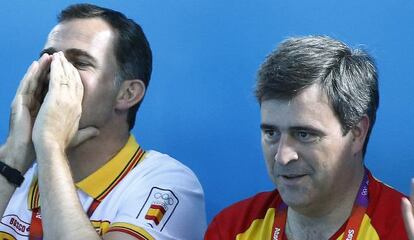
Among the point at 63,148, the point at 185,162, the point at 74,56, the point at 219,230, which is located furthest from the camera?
the point at 185,162

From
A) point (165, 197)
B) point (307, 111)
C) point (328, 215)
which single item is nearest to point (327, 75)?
point (307, 111)

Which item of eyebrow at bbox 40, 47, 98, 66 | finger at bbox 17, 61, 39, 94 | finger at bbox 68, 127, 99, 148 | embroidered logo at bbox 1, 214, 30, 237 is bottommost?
embroidered logo at bbox 1, 214, 30, 237

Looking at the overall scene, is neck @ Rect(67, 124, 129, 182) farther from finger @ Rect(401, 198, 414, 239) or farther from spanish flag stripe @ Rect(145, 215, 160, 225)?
finger @ Rect(401, 198, 414, 239)

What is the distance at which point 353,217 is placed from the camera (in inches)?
76.2

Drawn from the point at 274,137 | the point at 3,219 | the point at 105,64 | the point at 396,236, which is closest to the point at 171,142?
the point at 105,64

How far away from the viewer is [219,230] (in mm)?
2072

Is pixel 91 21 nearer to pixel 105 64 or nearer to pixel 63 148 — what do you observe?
pixel 105 64

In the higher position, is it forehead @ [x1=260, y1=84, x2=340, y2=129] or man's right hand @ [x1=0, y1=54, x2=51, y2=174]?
forehead @ [x1=260, y1=84, x2=340, y2=129]

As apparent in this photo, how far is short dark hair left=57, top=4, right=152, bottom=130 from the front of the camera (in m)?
2.44

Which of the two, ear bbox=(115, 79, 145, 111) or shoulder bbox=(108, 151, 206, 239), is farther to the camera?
ear bbox=(115, 79, 145, 111)

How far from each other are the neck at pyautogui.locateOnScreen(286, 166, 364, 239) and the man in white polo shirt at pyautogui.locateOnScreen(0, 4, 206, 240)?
376 mm

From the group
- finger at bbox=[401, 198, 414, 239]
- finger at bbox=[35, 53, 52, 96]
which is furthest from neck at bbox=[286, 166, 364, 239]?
finger at bbox=[35, 53, 52, 96]

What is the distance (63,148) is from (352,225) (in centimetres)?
75

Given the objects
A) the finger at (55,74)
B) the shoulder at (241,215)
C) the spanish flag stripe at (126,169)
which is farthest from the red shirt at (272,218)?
the finger at (55,74)
